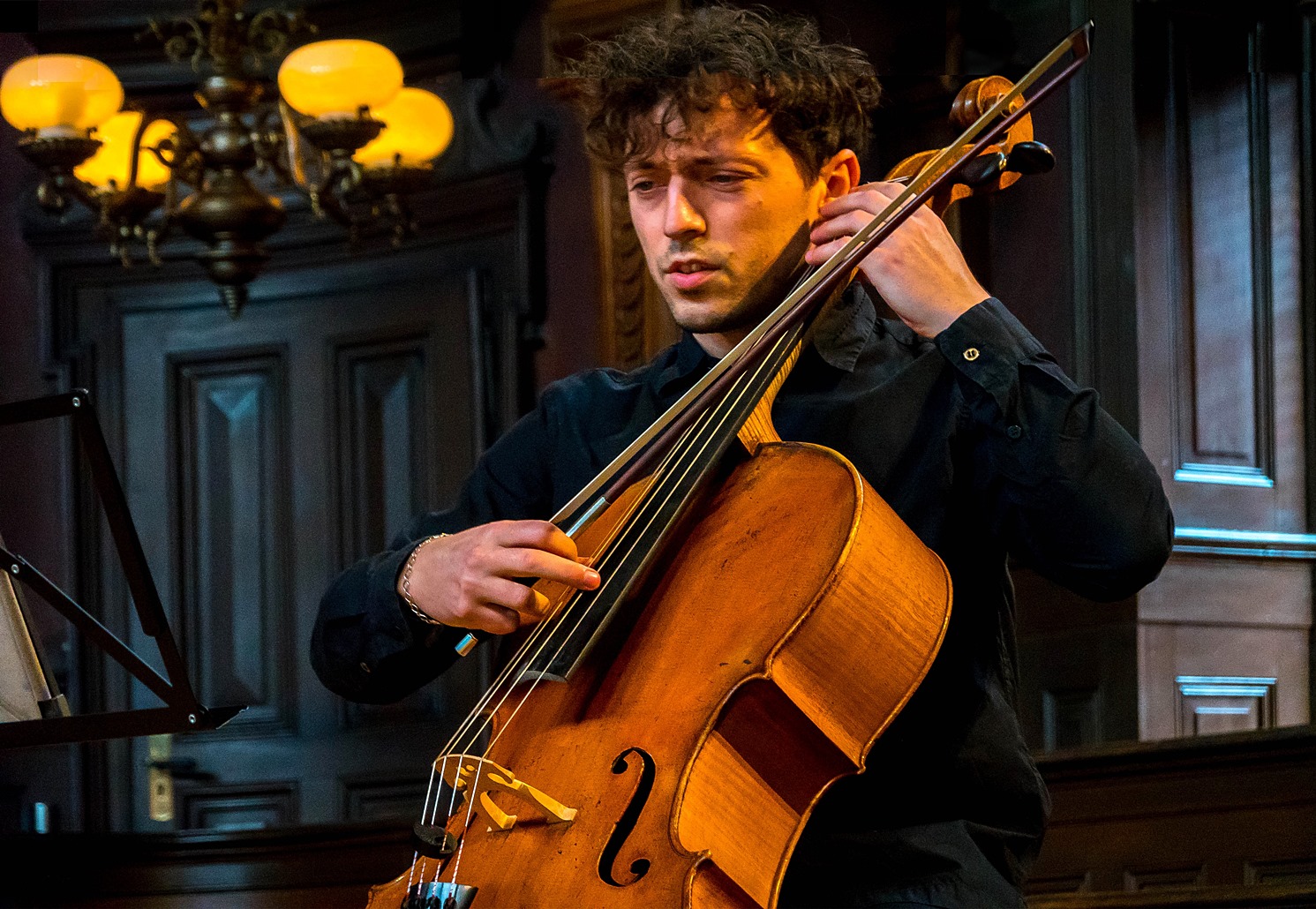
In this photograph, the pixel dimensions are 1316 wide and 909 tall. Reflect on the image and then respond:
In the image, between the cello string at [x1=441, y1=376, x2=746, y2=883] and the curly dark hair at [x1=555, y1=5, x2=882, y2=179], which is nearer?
the cello string at [x1=441, y1=376, x2=746, y2=883]

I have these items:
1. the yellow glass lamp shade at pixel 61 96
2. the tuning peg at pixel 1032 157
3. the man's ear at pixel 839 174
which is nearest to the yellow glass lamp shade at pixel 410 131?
the yellow glass lamp shade at pixel 61 96

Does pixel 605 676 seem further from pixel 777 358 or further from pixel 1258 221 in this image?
pixel 1258 221

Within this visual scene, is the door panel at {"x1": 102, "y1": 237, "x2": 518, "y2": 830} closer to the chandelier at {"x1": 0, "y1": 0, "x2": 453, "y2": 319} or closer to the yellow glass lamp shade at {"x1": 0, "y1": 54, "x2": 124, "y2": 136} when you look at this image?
the chandelier at {"x1": 0, "y1": 0, "x2": 453, "y2": 319}

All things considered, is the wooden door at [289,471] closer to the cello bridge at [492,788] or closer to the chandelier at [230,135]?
the chandelier at [230,135]

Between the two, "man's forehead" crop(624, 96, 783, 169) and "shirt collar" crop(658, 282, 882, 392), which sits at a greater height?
"man's forehead" crop(624, 96, 783, 169)

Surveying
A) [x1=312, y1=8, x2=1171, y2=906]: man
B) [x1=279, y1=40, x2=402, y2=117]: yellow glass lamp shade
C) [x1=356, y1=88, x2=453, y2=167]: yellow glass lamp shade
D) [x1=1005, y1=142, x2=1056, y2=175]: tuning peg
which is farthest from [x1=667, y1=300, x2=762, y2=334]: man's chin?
[x1=356, y1=88, x2=453, y2=167]: yellow glass lamp shade

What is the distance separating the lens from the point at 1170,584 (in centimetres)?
249

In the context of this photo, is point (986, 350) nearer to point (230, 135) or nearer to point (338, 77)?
point (338, 77)

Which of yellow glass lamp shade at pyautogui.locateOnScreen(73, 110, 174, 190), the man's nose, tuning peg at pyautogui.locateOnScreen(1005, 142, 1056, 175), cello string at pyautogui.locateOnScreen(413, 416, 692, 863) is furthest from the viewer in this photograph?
yellow glass lamp shade at pyautogui.locateOnScreen(73, 110, 174, 190)

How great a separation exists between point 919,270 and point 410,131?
171 centimetres

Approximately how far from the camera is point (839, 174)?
134cm

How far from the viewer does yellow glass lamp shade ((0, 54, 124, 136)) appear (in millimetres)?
2143

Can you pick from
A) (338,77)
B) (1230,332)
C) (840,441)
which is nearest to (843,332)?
(840,441)

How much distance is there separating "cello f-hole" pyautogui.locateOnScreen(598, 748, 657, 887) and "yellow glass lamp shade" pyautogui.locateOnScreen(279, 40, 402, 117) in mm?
1314
